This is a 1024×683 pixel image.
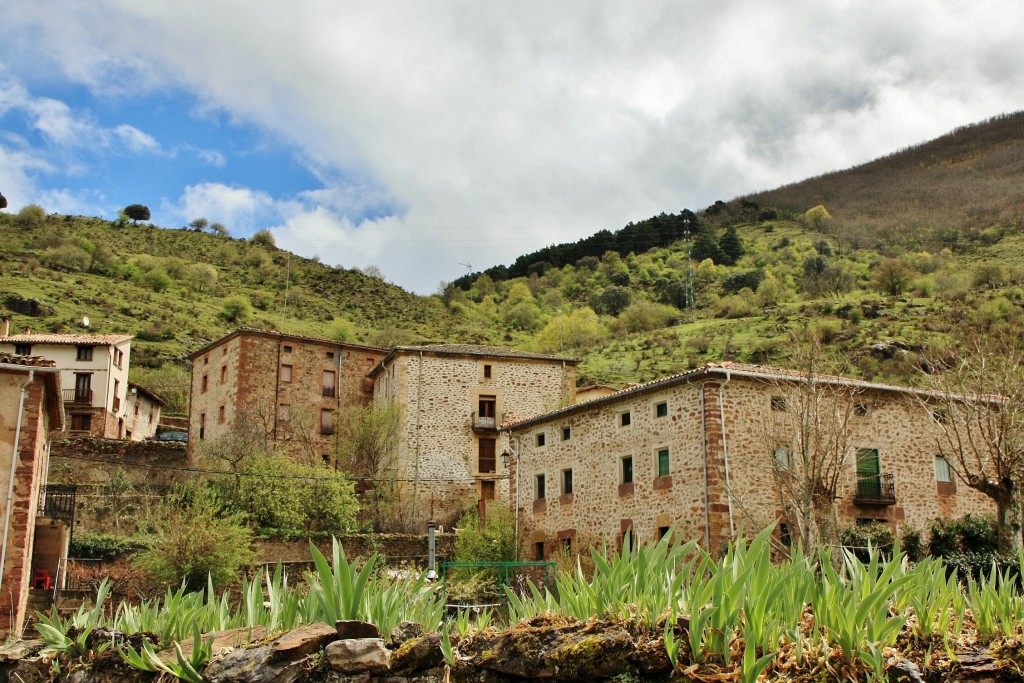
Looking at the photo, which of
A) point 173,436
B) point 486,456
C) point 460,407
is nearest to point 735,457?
point 486,456

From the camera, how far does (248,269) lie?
91.9 meters

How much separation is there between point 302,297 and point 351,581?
75.7 metres

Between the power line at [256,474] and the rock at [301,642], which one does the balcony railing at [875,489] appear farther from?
the rock at [301,642]

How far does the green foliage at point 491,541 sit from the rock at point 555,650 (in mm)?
24374

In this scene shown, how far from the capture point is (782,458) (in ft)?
87.8

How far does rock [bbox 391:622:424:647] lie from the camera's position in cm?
878

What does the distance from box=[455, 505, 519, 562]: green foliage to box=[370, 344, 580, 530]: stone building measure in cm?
713

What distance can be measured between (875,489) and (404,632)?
22.2 meters

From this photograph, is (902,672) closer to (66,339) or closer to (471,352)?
(471,352)

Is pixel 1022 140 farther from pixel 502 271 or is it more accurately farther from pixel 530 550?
pixel 530 550

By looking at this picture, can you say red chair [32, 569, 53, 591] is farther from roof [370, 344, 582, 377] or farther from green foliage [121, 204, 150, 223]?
green foliage [121, 204, 150, 223]

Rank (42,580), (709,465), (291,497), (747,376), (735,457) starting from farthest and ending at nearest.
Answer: (291,497) < (747,376) < (42,580) < (735,457) < (709,465)

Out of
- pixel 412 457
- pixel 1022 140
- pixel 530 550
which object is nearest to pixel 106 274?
pixel 412 457

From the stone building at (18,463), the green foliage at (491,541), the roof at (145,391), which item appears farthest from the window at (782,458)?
the roof at (145,391)
